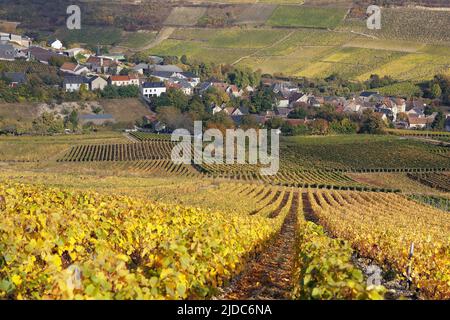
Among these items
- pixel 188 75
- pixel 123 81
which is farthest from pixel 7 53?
pixel 188 75

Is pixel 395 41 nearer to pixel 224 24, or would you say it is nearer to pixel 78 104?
pixel 224 24

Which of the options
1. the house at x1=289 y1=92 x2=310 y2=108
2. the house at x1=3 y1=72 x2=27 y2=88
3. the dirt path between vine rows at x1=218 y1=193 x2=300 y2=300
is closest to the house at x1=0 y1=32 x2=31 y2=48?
the house at x1=3 y1=72 x2=27 y2=88

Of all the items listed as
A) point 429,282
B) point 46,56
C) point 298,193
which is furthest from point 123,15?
point 429,282

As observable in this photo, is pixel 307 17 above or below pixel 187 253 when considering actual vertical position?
above

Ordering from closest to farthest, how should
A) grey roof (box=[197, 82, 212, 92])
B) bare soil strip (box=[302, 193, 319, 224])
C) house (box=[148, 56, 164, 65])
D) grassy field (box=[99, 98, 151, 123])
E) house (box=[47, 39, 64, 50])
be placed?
bare soil strip (box=[302, 193, 319, 224]), grassy field (box=[99, 98, 151, 123]), grey roof (box=[197, 82, 212, 92]), house (box=[148, 56, 164, 65]), house (box=[47, 39, 64, 50])

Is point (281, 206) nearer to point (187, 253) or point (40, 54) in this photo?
point (187, 253)

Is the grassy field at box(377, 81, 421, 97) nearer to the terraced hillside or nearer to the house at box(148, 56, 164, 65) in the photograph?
the terraced hillside
